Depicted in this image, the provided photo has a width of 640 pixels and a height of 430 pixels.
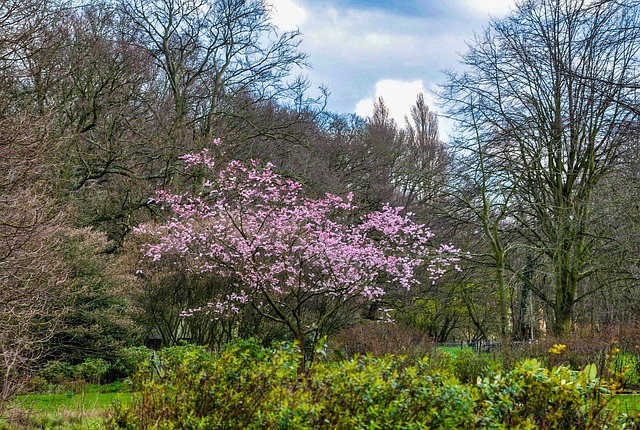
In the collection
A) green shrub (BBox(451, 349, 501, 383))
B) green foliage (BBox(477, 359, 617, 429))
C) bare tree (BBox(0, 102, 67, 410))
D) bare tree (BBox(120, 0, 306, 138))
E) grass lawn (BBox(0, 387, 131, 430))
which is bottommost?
grass lawn (BBox(0, 387, 131, 430))

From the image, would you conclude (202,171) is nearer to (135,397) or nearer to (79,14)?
(79,14)

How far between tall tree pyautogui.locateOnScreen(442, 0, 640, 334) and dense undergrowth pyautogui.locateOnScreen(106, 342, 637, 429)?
10303 mm

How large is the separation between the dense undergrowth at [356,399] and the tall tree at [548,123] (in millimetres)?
10303

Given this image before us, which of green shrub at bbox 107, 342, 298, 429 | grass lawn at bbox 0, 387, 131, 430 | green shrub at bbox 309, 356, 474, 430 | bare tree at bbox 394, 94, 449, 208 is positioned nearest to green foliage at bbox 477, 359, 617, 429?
green shrub at bbox 309, 356, 474, 430

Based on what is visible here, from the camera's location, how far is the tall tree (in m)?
13.8

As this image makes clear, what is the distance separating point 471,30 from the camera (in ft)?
53.5

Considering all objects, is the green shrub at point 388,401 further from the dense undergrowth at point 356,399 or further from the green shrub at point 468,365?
the green shrub at point 468,365

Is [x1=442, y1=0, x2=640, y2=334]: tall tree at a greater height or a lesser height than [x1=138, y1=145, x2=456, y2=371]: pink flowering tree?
greater

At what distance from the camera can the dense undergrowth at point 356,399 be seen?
3322mm

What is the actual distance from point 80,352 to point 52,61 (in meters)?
5.96

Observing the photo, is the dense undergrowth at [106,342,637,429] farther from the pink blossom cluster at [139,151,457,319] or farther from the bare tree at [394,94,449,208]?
the bare tree at [394,94,449,208]

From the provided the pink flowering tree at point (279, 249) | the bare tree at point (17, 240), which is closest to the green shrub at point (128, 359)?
the pink flowering tree at point (279, 249)

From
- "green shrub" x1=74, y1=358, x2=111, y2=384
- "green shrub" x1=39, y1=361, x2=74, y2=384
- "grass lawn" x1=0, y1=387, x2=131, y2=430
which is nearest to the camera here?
"grass lawn" x1=0, y1=387, x2=131, y2=430

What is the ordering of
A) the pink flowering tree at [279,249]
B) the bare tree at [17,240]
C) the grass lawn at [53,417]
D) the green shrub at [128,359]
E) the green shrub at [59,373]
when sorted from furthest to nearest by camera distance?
the green shrub at [128,359] < the pink flowering tree at [279,249] < the green shrub at [59,373] < the bare tree at [17,240] < the grass lawn at [53,417]
